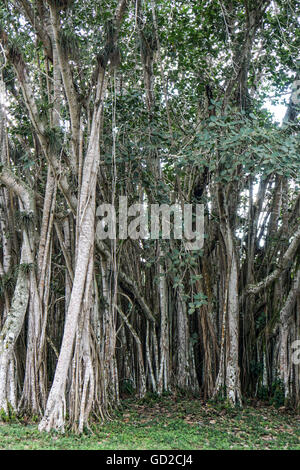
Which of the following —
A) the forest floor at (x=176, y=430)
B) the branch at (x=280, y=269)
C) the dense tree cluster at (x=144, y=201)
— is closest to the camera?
the forest floor at (x=176, y=430)

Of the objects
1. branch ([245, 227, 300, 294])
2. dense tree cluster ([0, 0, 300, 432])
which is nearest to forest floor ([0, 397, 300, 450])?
dense tree cluster ([0, 0, 300, 432])

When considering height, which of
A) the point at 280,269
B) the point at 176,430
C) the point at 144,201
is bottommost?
the point at 176,430

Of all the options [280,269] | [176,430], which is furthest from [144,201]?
[176,430]

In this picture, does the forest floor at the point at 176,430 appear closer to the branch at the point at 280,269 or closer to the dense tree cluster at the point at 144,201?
the dense tree cluster at the point at 144,201

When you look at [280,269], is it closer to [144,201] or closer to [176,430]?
[144,201]

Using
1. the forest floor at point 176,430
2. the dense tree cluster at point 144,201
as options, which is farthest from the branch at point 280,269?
the forest floor at point 176,430

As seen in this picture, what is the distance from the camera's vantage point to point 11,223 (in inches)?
210

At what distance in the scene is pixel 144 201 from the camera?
6141 millimetres

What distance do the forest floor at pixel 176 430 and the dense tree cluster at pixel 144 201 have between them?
0.22m

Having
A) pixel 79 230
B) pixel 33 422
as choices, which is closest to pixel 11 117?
pixel 79 230

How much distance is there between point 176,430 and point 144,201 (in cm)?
301

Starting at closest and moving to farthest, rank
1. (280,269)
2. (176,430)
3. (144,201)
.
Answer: (176,430)
(280,269)
(144,201)

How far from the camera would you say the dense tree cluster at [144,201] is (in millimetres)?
4254
